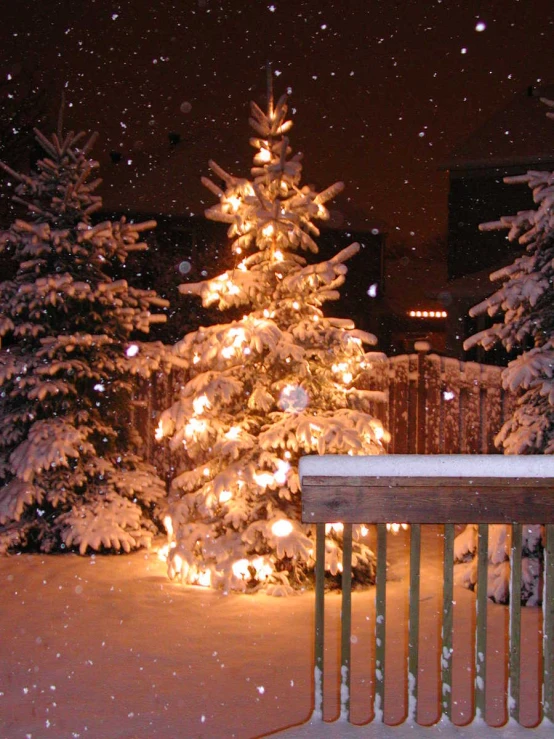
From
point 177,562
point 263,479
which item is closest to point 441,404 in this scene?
point 263,479

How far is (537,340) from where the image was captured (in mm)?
6008

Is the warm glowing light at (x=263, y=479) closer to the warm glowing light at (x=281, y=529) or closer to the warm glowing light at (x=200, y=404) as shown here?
the warm glowing light at (x=281, y=529)

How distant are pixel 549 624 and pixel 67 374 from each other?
220 inches

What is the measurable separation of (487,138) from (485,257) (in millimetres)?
2823

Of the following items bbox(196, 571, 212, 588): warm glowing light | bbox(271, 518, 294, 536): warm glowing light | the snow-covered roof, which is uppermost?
the snow-covered roof

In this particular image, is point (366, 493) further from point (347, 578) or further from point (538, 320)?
point (538, 320)

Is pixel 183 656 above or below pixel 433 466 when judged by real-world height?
below

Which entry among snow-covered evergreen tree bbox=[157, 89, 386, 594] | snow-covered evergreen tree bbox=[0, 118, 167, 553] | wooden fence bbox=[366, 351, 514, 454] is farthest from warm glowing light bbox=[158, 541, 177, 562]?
wooden fence bbox=[366, 351, 514, 454]

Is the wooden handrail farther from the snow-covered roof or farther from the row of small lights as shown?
the row of small lights

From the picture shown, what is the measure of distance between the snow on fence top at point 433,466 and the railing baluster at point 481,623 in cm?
26

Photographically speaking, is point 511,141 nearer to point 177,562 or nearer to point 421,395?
point 421,395

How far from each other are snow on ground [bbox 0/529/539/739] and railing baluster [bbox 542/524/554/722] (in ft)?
0.85

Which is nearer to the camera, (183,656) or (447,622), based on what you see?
(447,622)

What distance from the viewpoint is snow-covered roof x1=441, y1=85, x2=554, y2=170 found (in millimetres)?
17203
